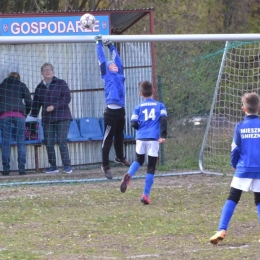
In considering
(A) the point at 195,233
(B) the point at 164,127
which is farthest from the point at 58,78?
(A) the point at 195,233

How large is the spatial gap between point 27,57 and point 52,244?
7.05 metres

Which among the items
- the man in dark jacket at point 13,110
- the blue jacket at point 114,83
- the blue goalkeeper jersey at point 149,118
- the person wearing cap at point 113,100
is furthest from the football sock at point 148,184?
the man in dark jacket at point 13,110

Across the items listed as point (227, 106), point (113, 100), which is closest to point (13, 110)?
point (113, 100)

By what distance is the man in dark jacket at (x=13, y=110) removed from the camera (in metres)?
13.2

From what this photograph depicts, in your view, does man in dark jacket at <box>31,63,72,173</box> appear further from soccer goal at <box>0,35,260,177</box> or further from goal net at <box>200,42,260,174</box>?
goal net at <box>200,42,260,174</box>

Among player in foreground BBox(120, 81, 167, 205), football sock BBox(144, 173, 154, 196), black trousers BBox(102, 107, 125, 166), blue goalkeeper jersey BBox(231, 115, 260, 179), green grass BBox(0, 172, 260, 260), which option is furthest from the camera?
black trousers BBox(102, 107, 125, 166)

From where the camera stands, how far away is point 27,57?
14102mm

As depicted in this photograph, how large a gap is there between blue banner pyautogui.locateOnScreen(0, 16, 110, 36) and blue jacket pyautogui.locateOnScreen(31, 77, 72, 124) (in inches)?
36.0

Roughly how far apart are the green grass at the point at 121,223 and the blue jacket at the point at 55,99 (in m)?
1.65

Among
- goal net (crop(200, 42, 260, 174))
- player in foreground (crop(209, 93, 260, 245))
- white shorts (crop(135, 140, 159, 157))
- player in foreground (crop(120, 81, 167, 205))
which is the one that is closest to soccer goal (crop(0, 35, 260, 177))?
goal net (crop(200, 42, 260, 174))

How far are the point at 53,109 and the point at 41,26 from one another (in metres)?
1.55

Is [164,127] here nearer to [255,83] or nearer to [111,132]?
[111,132]

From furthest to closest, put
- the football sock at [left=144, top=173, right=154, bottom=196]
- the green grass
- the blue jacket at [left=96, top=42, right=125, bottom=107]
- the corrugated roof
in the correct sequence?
1. the corrugated roof
2. the blue jacket at [left=96, top=42, right=125, bottom=107]
3. the football sock at [left=144, top=173, right=154, bottom=196]
4. the green grass

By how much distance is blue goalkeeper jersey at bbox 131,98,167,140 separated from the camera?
1002 centimetres
